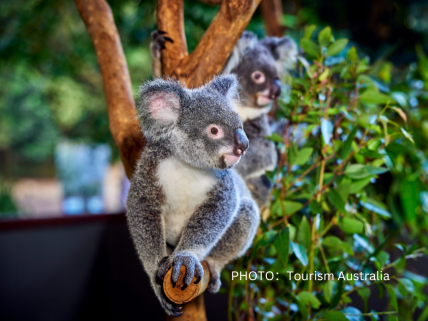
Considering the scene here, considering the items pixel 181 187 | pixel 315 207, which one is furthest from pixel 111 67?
pixel 315 207

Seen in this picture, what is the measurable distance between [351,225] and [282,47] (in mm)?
1048

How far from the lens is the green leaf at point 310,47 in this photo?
1408 mm

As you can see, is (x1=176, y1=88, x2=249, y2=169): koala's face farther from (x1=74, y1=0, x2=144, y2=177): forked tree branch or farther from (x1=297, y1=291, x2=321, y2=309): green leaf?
(x1=297, y1=291, x2=321, y2=309): green leaf

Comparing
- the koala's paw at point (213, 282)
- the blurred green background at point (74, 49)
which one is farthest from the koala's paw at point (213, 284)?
the blurred green background at point (74, 49)

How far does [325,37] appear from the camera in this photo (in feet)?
4.53

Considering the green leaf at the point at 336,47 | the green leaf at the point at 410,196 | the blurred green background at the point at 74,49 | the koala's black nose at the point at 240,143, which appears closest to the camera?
the koala's black nose at the point at 240,143

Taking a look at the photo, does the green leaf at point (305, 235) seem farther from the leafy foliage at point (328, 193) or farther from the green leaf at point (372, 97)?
the green leaf at point (372, 97)

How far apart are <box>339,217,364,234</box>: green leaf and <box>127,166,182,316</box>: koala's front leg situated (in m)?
0.76

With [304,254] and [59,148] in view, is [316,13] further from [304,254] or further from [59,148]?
[59,148]

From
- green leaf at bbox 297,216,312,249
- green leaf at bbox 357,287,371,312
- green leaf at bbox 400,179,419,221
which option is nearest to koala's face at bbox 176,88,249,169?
green leaf at bbox 297,216,312,249

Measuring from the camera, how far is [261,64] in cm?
179

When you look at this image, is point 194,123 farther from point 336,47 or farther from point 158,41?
point 336,47

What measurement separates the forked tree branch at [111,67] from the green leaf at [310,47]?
0.79m

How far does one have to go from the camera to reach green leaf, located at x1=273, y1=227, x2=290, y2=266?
116 cm
